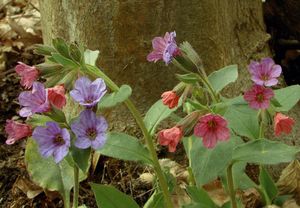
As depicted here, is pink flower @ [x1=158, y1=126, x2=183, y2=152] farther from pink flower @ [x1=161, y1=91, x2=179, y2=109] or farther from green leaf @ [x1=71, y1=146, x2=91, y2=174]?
green leaf @ [x1=71, y1=146, x2=91, y2=174]

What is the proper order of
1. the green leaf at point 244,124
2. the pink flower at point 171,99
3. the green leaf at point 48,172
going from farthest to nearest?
the green leaf at point 48,172
the green leaf at point 244,124
the pink flower at point 171,99

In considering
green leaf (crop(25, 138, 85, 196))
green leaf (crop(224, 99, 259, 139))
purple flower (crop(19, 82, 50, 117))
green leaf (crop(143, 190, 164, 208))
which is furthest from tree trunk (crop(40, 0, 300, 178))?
purple flower (crop(19, 82, 50, 117))

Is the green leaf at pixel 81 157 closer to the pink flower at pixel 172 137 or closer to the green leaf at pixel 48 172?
the pink flower at pixel 172 137

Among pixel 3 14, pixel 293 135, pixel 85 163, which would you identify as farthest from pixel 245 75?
pixel 3 14

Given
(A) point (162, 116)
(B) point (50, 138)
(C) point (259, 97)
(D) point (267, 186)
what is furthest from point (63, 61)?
(D) point (267, 186)

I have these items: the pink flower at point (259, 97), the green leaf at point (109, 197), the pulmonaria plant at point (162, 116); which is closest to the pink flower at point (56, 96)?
the pulmonaria plant at point (162, 116)

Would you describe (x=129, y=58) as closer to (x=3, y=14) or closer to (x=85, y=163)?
(x=85, y=163)
